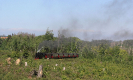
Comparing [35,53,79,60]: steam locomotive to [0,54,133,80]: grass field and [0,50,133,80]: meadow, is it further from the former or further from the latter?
[0,54,133,80]: grass field

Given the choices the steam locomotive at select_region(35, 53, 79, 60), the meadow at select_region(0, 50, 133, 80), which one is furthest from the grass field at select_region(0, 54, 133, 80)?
the steam locomotive at select_region(35, 53, 79, 60)

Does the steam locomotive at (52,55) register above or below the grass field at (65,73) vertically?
above

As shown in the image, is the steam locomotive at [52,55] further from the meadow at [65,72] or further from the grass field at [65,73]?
the grass field at [65,73]

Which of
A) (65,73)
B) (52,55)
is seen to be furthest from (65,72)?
(52,55)

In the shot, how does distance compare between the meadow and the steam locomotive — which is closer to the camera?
the meadow

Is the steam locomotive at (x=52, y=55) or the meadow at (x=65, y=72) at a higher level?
the steam locomotive at (x=52, y=55)

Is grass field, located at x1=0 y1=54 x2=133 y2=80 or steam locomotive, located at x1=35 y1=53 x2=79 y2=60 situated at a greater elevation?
steam locomotive, located at x1=35 y1=53 x2=79 y2=60

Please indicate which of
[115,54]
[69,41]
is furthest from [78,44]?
[115,54]

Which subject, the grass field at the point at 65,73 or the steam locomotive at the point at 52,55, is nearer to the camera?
the grass field at the point at 65,73

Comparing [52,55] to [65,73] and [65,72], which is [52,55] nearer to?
[65,72]

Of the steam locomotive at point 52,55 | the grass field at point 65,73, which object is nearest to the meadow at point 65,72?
the grass field at point 65,73

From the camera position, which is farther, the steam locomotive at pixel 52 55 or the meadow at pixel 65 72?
the steam locomotive at pixel 52 55

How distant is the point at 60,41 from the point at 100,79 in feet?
127

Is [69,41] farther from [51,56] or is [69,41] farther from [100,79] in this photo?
[100,79]
